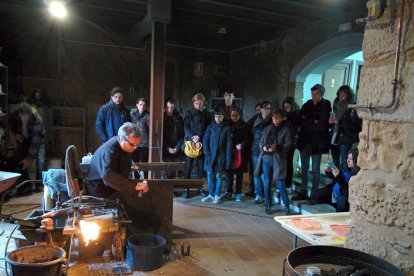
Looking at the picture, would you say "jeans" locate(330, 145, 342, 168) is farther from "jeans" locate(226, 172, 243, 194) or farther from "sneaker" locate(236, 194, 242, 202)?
"sneaker" locate(236, 194, 242, 202)

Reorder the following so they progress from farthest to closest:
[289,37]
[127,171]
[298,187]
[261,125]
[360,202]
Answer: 1. [289,37]
2. [298,187]
3. [261,125]
4. [127,171]
5. [360,202]

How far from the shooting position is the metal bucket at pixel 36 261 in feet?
8.28

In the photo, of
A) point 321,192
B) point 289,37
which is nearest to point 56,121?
point 289,37

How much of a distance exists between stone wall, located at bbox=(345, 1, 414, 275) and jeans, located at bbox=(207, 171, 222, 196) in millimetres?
3789

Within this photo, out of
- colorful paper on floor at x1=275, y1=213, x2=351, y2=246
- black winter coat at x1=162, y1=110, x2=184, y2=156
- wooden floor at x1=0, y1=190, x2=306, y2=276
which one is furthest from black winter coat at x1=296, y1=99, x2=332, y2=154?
colorful paper on floor at x1=275, y1=213, x2=351, y2=246

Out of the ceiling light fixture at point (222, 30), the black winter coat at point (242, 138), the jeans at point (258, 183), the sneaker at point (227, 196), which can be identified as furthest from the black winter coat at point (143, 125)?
the ceiling light fixture at point (222, 30)

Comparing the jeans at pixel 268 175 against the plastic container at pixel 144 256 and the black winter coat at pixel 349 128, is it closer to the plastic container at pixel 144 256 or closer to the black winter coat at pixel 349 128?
the black winter coat at pixel 349 128

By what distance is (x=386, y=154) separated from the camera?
1896 millimetres

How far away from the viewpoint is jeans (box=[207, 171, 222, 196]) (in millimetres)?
5859

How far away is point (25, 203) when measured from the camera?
5316 millimetres

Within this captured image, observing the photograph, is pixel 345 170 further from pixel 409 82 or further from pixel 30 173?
pixel 30 173

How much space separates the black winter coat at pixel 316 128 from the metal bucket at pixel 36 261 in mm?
4133

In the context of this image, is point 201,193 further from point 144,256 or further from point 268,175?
point 144,256

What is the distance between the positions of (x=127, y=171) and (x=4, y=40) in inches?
223
